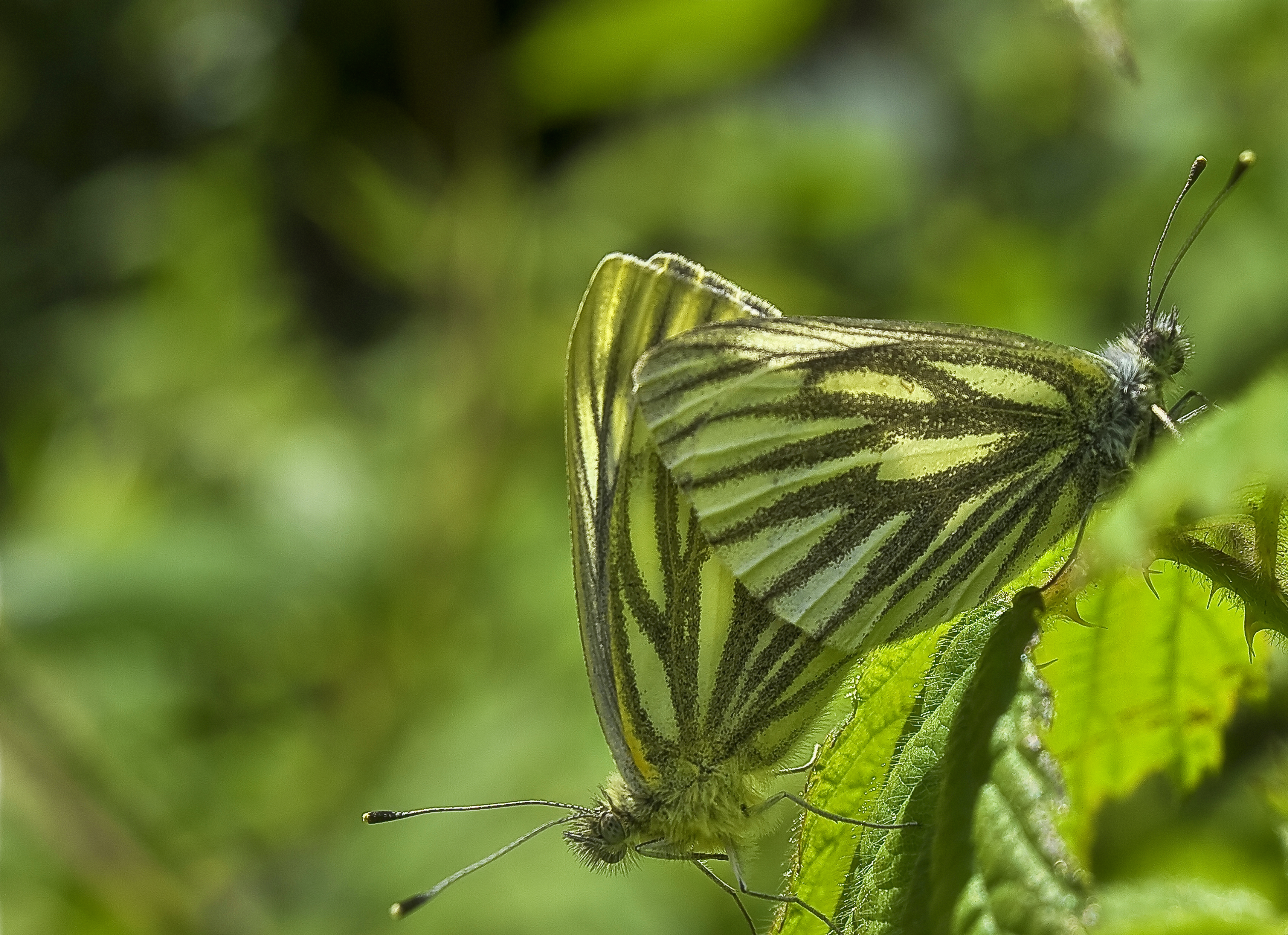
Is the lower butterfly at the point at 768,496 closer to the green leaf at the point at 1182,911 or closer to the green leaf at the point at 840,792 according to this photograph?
the green leaf at the point at 840,792

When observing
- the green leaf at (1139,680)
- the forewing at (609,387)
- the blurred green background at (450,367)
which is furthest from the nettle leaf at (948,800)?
the blurred green background at (450,367)

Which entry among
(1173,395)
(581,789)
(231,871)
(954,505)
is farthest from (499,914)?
(1173,395)

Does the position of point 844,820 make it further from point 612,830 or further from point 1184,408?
point 1184,408

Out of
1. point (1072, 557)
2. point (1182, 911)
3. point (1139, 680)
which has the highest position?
point (1072, 557)

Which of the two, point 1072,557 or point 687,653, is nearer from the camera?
point 1072,557

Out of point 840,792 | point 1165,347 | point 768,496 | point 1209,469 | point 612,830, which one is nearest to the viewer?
point 1209,469

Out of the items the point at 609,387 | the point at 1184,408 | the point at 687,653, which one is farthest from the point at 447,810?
the point at 1184,408
